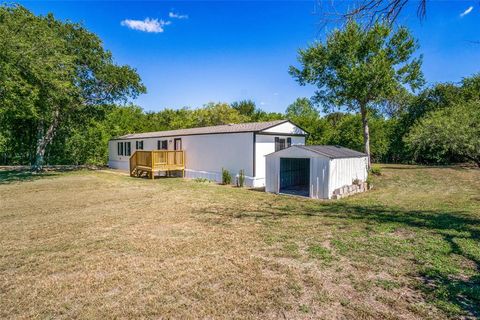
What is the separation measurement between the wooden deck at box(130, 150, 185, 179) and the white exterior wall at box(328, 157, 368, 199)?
953 cm

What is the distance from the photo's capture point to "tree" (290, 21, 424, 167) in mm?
14541

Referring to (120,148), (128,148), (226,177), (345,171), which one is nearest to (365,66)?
(345,171)

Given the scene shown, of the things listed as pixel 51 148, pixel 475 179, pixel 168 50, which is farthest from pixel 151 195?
pixel 51 148

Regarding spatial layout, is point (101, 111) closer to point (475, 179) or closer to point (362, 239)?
point (362, 239)

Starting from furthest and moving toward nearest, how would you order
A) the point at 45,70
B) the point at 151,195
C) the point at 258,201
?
the point at 45,70, the point at 151,195, the point at 258,201

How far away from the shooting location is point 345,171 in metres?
11.5

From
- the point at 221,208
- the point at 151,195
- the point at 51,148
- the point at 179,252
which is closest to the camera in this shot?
A: the point at 179,252

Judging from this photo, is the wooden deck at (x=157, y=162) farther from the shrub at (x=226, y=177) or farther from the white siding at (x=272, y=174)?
the white siding at (x=272, y=174)

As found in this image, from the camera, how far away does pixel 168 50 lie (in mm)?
18109

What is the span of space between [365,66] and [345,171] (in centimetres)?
670

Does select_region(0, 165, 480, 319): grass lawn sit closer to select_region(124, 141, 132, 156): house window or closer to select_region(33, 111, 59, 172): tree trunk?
select_region(33, 111, 59, 172): tree trunk

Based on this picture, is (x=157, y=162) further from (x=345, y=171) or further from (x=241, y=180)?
(x=345, y=171)

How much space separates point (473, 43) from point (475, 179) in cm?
1472

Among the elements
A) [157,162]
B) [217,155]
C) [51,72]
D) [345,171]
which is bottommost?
[345,171]
